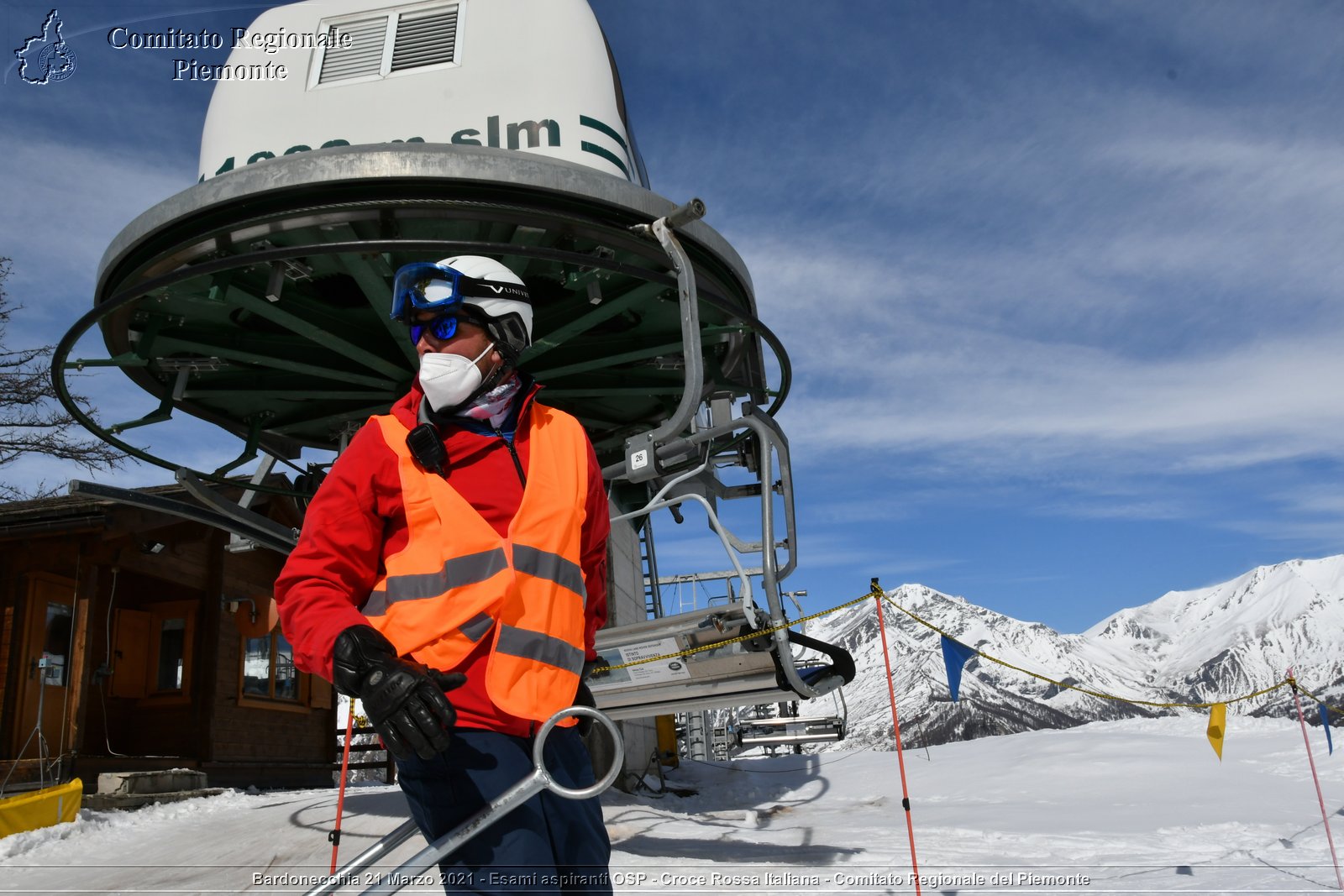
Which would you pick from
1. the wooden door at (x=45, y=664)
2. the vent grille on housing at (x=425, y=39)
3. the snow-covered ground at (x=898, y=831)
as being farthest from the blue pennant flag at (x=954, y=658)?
the wooden door at (x=45, y=664)

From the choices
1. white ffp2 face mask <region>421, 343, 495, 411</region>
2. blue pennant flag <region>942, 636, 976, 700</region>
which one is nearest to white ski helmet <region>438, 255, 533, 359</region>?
white ffp2 face mask <region>421, 343, 495, 411</region>

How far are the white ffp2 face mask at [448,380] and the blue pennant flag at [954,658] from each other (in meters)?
6.10

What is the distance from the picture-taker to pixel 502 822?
1853mm

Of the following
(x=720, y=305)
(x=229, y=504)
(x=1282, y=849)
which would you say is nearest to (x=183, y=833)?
(x=229, y=504)

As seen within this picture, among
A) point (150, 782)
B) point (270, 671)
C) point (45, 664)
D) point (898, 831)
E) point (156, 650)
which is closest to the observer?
point (898, 831)

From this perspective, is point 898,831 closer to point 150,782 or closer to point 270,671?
point 150,782

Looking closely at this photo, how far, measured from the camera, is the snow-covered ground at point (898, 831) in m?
6.24

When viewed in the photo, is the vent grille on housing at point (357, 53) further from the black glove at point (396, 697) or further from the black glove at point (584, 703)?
the black glove at point (396, 697)

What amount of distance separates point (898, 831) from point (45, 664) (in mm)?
9650

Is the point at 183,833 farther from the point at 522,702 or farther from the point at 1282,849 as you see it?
the point at 1282,849

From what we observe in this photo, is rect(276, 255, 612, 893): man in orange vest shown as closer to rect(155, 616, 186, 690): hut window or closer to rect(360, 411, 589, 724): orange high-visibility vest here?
rect(360, 411, 589, 724): orange high-visibility vest

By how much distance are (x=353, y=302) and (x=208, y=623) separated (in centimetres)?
753

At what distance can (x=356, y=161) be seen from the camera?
6.10 metres

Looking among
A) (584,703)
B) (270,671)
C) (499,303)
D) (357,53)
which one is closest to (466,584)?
(584,703)
